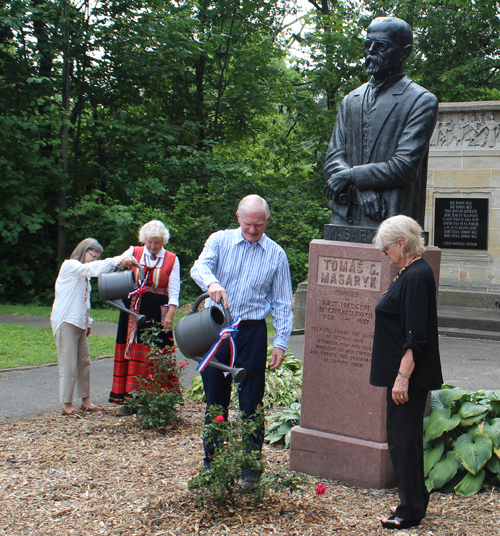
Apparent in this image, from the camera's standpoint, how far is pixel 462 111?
13.3 m

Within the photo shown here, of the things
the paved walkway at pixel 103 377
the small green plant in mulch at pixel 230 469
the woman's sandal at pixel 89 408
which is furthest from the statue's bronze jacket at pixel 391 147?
the paved walkway at pixel 103 377

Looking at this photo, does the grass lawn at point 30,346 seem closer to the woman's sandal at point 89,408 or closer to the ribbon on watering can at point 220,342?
the woman's sandal at point 89,408

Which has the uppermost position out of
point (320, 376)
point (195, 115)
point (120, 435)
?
point (195, 115)

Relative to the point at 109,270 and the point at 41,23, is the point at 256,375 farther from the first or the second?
the point at 41,23

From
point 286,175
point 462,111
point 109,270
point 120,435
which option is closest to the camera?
point 120,435

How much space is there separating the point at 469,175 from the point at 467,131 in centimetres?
92

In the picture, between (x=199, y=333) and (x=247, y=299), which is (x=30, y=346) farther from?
(x=199, y=333)

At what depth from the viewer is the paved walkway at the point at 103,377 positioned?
6371 mm

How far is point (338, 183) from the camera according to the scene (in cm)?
475

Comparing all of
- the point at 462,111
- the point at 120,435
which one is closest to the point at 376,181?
the point at 120,435

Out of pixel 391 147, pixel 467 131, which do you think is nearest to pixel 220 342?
pixel 391 147

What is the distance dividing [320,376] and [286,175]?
56.4ft

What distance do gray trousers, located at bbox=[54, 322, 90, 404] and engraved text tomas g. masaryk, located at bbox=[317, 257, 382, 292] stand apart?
256cm

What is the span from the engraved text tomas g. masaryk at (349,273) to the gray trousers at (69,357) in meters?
2.56
